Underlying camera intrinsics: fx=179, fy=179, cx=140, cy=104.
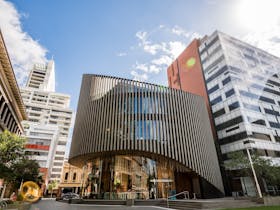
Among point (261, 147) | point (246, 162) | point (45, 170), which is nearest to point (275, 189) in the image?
point (261, 147)

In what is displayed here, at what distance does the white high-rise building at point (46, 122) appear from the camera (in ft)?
213

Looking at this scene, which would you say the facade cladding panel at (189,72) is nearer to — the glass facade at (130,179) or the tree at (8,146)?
the glass facade at (130,179)

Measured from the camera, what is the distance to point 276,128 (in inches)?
1471

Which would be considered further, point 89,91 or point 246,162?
point 89,91

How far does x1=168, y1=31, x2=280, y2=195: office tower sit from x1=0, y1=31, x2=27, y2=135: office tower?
38.0 m

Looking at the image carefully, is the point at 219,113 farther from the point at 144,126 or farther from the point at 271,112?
the point at 144,126

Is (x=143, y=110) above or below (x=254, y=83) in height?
below

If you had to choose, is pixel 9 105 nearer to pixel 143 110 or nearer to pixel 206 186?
pixel 143 110

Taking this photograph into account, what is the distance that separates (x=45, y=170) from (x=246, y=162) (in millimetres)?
61083

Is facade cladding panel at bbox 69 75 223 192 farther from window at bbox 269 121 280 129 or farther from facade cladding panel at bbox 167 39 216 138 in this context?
window at bbox 269 121 280 129

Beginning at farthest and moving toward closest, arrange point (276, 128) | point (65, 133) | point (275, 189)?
point (65, 133) < point (276, 128) < point (275, 189)

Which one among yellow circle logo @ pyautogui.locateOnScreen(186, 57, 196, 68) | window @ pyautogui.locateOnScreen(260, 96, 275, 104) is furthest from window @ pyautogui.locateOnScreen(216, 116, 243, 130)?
yellow circle logo @ pyautogui.locateOnScreen(186, 57, 196, 68)

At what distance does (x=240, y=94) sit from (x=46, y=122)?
91.4m

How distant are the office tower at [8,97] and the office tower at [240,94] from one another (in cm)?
3804
